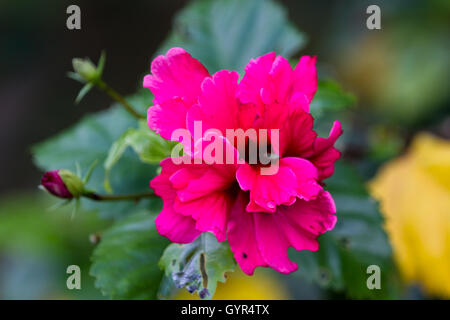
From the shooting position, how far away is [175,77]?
556 mm

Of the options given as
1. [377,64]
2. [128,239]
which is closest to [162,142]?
[128,239]

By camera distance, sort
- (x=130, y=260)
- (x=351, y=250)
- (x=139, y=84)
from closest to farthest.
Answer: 1. (x=130, y=260)
2. (x=351, y=250)
3. (x=139, y=84)

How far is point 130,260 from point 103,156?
20cm

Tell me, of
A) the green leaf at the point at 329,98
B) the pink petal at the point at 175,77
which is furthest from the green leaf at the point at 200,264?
the green leaf at the point at 329,98

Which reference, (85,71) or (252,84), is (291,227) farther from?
(85,71)

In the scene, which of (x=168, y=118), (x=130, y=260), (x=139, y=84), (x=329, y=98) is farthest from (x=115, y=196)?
(x=139, y=84)

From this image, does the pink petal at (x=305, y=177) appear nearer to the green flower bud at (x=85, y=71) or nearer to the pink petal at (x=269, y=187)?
the pink petal at (x=269, y=187)

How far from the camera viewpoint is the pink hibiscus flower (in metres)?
0.51

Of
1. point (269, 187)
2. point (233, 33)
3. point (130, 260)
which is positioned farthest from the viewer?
point (233, 33)

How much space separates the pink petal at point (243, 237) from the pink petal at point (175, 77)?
0.13m

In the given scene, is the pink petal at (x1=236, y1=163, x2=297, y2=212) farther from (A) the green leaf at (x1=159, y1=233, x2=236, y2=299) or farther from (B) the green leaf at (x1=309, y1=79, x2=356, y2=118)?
(B) the green leaf at (x1=309, y1=79, x2=356, y2=118)

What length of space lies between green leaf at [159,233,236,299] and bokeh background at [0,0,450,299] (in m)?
0.32

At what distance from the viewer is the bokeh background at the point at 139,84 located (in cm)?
112

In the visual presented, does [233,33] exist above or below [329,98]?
above
